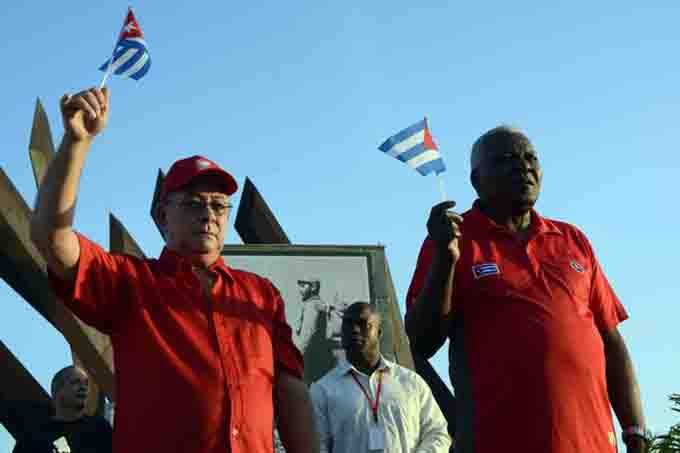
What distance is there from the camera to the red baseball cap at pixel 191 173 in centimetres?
313

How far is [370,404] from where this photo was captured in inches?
209

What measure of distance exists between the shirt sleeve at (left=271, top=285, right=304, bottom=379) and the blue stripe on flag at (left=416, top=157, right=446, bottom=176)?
90 centimetres

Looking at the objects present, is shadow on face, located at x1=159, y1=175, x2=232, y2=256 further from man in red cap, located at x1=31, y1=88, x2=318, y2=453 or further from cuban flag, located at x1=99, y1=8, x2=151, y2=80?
cuban flag, located at x1=99, y1=8, x2=151, y2=80

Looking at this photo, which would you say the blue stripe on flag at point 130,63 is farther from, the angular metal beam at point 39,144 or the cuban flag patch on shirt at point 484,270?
the angular metal beam at point 39,144

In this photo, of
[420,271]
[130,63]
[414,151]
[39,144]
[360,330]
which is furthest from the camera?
[39,144]

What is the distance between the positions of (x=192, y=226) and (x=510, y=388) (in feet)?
3.46

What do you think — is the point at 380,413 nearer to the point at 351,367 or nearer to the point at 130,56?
the point at 351,367

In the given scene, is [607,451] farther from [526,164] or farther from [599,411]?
[526,164]

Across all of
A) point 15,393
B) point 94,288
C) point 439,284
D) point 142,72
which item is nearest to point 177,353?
point 94,288

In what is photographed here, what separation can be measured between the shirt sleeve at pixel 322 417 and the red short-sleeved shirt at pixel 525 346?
2.12 m

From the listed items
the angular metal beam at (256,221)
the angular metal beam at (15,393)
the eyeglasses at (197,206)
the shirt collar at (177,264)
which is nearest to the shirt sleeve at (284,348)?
the shirt collar at (177,264)

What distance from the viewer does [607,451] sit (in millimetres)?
2969

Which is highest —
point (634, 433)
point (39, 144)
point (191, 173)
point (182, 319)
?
point (39, 144)

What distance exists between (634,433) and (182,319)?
4.76ft
